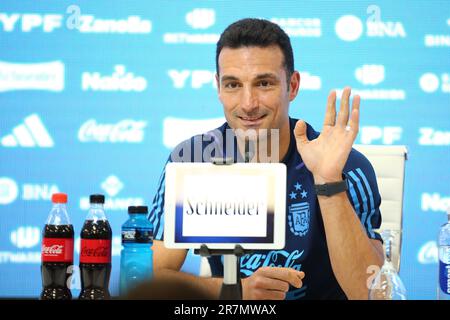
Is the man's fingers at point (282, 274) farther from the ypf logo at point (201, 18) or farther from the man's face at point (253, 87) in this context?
the ypf logo at point (201, 18)

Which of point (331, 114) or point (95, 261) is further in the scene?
point (331, 114)

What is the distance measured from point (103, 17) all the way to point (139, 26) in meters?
0.24

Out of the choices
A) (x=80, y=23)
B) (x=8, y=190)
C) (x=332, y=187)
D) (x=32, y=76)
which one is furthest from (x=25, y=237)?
(x=332, y=187)

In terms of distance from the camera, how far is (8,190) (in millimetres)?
4500

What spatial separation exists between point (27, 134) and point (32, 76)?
38 cm

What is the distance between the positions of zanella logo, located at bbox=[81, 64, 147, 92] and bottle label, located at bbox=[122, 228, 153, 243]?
2.65 metres

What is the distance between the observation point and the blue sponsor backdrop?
14.6 feet

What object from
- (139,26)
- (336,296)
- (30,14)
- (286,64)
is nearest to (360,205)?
(336,296)

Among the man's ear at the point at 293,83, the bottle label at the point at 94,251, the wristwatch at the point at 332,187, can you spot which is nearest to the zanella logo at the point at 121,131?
the man's ear at the point at 293,83

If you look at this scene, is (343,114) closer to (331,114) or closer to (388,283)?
(331,114)

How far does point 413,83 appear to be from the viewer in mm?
4457

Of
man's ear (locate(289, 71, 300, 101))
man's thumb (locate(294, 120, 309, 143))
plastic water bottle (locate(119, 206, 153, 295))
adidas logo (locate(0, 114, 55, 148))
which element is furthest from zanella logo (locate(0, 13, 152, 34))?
plastic water bottle (locate(119, 206, 153, 295))

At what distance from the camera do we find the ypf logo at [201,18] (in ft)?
14.6
